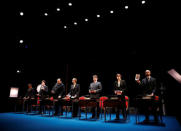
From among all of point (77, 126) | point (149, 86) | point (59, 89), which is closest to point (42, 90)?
point (59, 89)

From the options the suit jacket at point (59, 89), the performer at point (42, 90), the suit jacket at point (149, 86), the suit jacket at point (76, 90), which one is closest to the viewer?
the suit jacket at point (149, 86)

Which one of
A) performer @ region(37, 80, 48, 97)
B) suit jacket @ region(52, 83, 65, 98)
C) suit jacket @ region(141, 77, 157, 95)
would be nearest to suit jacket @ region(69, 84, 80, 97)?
suit jacket @ region(52, 83, 65, 98)

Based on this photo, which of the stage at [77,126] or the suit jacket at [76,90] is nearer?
the stage at [77,126]

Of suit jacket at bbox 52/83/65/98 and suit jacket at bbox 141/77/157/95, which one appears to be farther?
suit jacket at bbox 52/83/65/98

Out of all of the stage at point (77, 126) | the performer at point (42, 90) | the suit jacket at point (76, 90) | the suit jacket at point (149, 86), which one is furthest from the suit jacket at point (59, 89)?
the suit jacket at point (149, 86)

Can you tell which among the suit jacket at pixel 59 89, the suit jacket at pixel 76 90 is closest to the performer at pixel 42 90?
the suit jacket at pixel 59 89

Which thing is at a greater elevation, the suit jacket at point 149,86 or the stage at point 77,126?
the suit jacket at point 149,86

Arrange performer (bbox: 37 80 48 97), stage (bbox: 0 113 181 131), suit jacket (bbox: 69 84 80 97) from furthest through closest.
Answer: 1. performer (bbox: 37 80 48 97)
2. suit jacket (bbox: 69 84 80 97)
3. stage (bbox: 0 113 181 131)

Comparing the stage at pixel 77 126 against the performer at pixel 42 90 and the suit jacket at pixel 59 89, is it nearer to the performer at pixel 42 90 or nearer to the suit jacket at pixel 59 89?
the suit jacket at pixel 59 89

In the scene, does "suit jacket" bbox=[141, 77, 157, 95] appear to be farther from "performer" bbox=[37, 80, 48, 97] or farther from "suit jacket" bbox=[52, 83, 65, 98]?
"performer" bbox=[37, 80, 48, 97]

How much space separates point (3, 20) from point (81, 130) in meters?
6.34

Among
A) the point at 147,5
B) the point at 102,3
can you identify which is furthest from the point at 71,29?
the point at 147,5

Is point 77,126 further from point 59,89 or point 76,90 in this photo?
point 59,89

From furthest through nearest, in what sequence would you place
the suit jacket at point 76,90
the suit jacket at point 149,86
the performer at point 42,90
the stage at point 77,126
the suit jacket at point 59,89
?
the performer at point 42,90, the suit jacket at point 59,89, the suit jacket at point 76,90, the suit jacket at point 149,86, the stage at point 77,126
